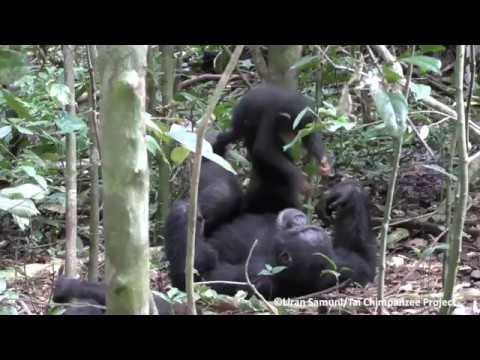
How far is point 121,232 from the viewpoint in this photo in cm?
148

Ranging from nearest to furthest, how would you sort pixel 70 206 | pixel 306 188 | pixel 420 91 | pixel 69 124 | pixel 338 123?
1. pixel 420 91
2. pixel 338 123
3. pixel 69 124
4. pixel 70 206
5. pixel 306 188

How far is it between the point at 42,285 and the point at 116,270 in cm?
236

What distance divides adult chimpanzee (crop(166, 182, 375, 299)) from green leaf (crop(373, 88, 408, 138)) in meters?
1.40

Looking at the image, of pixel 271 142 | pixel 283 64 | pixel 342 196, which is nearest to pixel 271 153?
pixel 271 142

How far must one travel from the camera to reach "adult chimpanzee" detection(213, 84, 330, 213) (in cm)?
385

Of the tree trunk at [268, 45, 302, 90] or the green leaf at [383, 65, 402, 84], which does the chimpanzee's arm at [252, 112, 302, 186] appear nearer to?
the tree trunk at [268, 45, 302, 90]

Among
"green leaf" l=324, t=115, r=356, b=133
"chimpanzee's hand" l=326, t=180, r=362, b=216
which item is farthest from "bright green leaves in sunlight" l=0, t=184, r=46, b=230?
"chimpanzee's hand" l=326, t=180, r=362, b=216

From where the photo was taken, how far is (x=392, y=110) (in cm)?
207

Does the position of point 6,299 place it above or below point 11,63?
below

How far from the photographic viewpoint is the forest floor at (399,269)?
9.68 feet

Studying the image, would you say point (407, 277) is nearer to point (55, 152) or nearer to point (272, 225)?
point (272, 225)

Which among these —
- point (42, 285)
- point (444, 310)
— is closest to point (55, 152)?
point (42, 285)

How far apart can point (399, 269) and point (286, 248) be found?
1.97 feet

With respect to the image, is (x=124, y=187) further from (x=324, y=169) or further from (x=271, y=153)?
(x=271, y=153)
